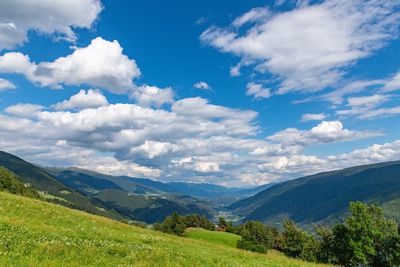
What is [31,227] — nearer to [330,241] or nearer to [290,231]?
[330,241]

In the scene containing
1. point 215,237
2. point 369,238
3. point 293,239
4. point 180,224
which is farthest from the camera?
point 180,224

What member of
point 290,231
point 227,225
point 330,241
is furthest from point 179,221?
point 330,241

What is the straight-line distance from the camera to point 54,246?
15992 mm

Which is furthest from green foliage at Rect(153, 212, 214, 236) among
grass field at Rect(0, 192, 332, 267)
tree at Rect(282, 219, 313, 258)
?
grass field at Rect(0, 192, 332, 267)

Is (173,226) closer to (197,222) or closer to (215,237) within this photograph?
(197,222)

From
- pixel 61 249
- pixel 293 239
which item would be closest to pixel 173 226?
pixel 293 239

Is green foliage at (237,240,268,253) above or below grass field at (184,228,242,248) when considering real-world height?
above

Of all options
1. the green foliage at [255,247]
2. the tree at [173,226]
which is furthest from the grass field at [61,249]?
the tree at [173,226]

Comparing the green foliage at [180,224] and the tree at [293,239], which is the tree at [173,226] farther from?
the tree at [293,239]

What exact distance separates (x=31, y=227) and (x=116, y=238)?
584 centimetres

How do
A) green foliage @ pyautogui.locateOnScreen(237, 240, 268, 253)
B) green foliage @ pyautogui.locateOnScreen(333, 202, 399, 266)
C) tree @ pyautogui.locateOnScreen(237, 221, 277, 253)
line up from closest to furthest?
1. green foliage @ pyautogui.locateOnScreen(333, 202, 399, 266)
2. green foliage @ pyautogui.locateOnScreen(237, 240, 268, 253)
3. tree @ pyautogui.locateOnScreen(237, 221, 277, 253)

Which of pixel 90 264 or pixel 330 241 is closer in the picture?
pixel 90 264

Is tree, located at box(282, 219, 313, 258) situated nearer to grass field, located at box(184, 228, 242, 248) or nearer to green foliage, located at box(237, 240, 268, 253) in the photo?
grass field, located at box(184, 228, 242, 248)

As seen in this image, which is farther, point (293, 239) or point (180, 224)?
point (180, 224)
